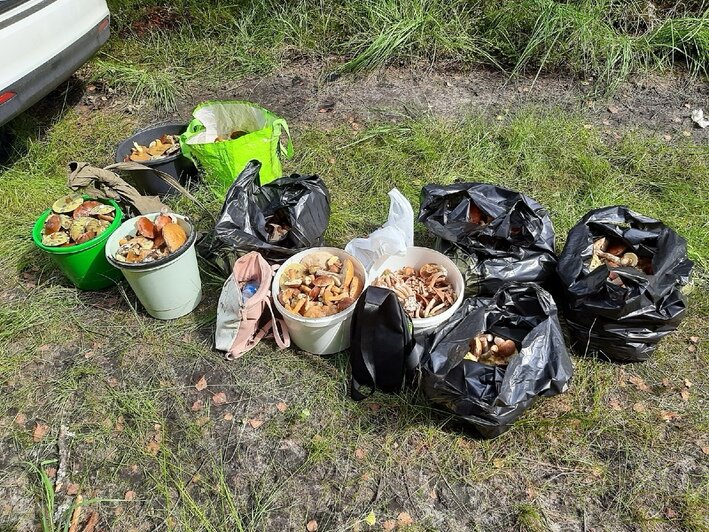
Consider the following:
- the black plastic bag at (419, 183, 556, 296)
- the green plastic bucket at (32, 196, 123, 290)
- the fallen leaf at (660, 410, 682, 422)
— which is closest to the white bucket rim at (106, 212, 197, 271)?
the green plastic bucket at (32, 196, 123, 290)

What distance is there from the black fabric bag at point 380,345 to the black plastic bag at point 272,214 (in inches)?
24.7

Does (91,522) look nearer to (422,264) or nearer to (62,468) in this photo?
(62,468)

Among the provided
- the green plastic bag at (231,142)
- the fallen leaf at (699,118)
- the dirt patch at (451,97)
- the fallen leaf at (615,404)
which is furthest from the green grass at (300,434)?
the dirt patch at (451,97)

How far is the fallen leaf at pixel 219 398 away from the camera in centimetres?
237

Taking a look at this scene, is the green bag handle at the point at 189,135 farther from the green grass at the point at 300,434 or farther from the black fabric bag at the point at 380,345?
the black fabric bag at the point at 380,345

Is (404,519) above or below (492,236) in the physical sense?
below

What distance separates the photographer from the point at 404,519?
6.48ft

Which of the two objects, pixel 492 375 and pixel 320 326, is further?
pixel 320 326

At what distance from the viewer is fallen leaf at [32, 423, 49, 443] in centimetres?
228

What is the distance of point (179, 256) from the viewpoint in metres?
2.50

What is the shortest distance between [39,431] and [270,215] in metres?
1.46

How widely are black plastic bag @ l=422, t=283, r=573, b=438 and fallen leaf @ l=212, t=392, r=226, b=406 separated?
3.07ft

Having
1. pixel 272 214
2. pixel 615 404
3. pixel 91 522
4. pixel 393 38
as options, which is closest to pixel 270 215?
pixel 272 214

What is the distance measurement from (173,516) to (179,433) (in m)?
0.36
